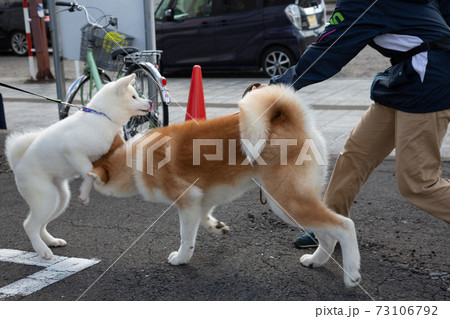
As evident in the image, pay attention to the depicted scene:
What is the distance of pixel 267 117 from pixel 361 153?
71 cm

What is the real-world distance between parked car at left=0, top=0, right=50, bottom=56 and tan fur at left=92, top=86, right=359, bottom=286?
48.9 feet

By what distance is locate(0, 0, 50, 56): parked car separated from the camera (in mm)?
17078

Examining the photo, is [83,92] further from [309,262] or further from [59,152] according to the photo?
[309,262]

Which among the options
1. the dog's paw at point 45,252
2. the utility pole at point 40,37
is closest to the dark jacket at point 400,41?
the dog's paw at point 45,252

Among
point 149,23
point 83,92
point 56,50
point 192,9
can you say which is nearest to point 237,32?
point 192,9

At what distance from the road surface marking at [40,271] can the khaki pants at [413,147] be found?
6.27 feet

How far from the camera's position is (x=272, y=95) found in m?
3.10

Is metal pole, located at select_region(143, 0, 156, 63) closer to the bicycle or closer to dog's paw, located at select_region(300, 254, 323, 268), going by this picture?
the bicycle

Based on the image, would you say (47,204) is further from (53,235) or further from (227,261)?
(227,261)

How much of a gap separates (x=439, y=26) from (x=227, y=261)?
1.88m

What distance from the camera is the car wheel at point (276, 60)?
11844 millimetres

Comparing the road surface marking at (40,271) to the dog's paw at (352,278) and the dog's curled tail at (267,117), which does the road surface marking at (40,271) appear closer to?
the dog's curled tail at (267,117)

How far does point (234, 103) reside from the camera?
912cm

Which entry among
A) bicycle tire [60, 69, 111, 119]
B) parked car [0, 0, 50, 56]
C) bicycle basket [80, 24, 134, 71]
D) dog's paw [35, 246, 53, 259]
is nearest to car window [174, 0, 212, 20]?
bicycle basket [80, 24, 134, 71]
